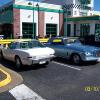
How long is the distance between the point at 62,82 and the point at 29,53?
2638 mm

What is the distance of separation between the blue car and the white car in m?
1.57

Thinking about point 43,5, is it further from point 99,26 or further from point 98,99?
point 98,99

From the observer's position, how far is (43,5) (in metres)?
38.8

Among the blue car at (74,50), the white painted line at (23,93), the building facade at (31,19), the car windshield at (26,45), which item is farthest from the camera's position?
the building facade at (31,19)

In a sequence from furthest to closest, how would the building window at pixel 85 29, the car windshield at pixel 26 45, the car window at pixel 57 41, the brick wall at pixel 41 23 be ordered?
the building window at pixel 85 29 < the brick wall at pixel 41 23 < the car window at pixel 57 41 < the car windshield at pixel 26 45

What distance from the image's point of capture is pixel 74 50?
12016mm

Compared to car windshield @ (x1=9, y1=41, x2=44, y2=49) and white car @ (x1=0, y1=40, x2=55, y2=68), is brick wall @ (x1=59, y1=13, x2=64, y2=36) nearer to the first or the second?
white car @ (x1=0, y1=40, x2=55, y2=68)

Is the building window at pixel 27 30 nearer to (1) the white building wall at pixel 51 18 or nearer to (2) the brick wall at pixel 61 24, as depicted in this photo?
(1) the white building wall at pixel 51 18

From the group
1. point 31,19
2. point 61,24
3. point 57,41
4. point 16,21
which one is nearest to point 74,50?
point 57,41

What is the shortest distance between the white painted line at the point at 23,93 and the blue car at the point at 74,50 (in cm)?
485

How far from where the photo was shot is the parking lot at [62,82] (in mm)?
6707

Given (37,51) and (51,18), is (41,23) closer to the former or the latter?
(51,18)

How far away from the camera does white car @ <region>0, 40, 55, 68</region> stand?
1023 cm

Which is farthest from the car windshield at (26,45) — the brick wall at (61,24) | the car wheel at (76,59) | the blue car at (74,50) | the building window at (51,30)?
the brick wall at (61,24)
